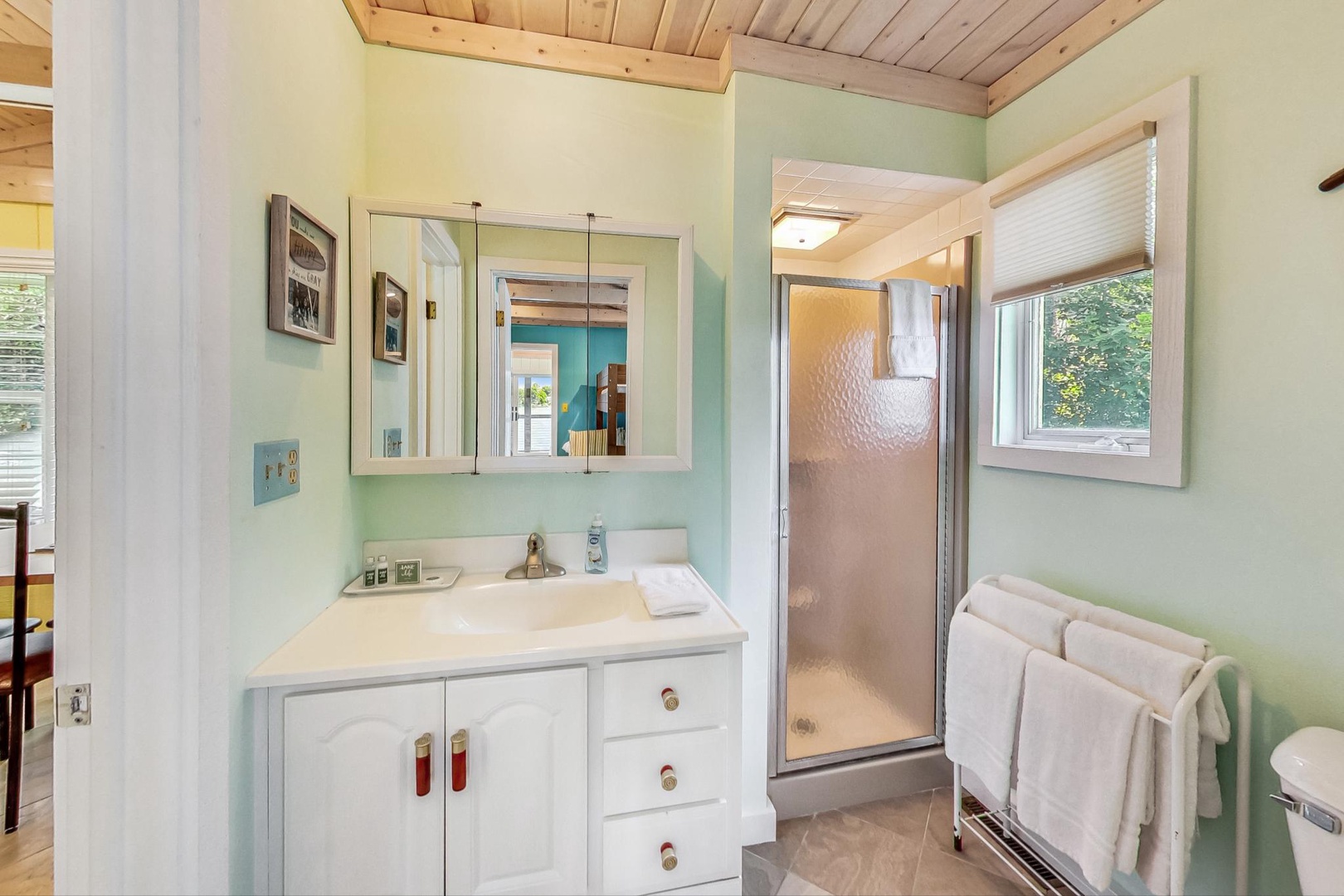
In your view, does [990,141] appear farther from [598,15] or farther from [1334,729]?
[1334,729]

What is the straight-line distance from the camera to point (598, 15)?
1441 millimetres

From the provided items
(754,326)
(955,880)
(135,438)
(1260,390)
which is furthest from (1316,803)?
(135,438)

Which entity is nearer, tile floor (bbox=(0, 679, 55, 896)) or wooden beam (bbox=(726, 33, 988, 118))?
tile floor (bbox=(0, 679, 55, 896))

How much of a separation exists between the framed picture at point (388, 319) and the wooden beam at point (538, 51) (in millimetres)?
711

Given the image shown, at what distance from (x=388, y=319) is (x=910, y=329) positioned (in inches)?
64.4

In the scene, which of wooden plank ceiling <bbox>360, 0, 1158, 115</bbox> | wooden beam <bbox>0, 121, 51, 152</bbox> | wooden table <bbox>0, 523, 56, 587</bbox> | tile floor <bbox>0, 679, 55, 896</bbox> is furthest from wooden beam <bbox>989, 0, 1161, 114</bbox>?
tile floor <bbox>0, 679, 55, 896</bbox>

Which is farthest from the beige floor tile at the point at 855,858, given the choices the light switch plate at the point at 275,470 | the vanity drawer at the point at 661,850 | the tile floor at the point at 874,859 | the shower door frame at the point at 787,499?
the light switch plate at the point at 275,470

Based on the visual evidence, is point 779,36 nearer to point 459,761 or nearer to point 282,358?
point 282,358

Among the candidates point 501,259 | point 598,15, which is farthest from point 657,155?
point 501,259

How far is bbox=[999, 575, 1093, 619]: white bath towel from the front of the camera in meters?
1.33

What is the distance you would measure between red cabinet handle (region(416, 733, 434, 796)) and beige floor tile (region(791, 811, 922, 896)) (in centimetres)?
113

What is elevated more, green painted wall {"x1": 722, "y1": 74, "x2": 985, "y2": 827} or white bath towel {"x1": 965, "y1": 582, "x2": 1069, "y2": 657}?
green painted wall {"x1": 722, "y1": 74, "x2": 985, "y2": 827}

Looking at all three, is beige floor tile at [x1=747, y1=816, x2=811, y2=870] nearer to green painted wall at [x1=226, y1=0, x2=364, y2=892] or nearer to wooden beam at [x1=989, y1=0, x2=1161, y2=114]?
green painted wall at [x1=226, y1=0, x2=364, y2=892]

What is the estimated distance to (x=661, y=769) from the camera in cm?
111
